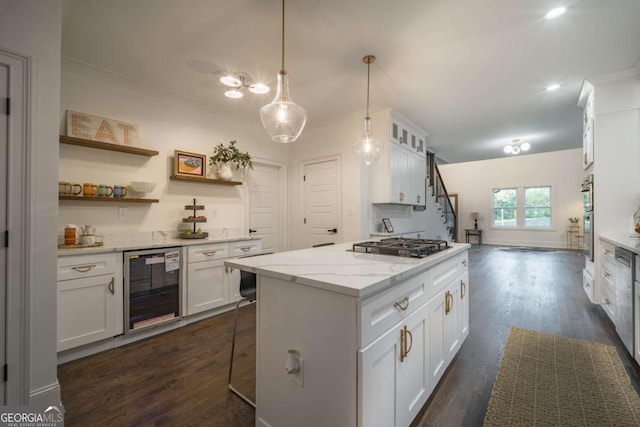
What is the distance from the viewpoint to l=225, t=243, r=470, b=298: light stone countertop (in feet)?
3.71

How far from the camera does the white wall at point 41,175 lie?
5.31ft

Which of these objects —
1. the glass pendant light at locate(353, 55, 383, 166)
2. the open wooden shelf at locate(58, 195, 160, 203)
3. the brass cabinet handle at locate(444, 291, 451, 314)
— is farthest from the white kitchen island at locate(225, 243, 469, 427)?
the open wooden shelf at locate(58, 195, 160, 203)

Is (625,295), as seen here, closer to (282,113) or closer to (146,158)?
(282,113)

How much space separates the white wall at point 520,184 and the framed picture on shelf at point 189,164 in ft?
31.3

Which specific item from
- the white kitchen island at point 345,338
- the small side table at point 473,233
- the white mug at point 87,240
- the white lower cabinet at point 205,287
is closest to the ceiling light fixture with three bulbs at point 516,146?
the small side table at point 473,233

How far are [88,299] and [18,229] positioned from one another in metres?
1.00

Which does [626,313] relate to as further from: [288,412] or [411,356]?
[288,412]

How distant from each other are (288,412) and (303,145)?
4.16 m

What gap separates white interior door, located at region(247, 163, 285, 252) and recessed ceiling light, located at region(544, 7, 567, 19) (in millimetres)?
3780

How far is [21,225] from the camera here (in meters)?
1.60

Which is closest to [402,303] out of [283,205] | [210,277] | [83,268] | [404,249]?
[404,249]

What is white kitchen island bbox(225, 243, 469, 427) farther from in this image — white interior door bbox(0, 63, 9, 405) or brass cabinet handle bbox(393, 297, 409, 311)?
white interior door bbox(0, 63, 9, 405)

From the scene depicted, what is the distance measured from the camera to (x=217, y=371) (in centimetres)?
209

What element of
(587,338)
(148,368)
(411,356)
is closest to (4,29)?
(148,368)
